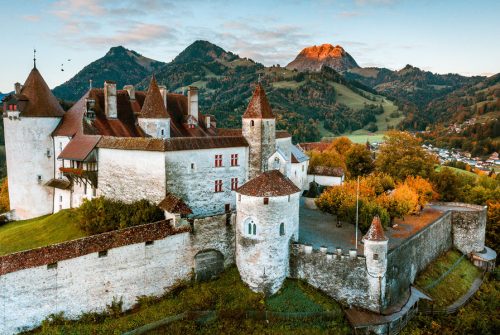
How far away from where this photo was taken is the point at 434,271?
128 ft

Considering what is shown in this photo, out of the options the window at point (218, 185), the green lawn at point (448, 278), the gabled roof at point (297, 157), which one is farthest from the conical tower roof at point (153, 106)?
the green lawn at point (448, 278)

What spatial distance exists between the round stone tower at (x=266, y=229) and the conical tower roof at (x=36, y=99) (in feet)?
71.1

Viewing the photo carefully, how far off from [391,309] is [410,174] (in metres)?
29.9

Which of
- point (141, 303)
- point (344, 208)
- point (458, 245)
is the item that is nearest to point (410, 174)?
point (458, 245)

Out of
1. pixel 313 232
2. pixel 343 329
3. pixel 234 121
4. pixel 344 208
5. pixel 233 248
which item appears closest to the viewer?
pixel 343 329

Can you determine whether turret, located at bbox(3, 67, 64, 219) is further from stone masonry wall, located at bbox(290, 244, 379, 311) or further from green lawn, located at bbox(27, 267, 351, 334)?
stone masonry wall, located at bbox(290, 244, 379, 311)

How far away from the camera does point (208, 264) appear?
31.2m

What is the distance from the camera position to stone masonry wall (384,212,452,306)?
3111 centimetres

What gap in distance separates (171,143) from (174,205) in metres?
4.93

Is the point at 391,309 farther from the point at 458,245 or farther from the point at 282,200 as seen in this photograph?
the point at 458,245

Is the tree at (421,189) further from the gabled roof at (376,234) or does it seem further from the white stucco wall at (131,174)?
the white stucco wall at (131,174)

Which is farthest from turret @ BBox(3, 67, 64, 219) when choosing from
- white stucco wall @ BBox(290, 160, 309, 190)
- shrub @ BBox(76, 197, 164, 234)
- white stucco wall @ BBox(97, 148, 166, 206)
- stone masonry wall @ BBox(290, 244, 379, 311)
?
white stucco wall @ BBox(290, 160, 309, 190)

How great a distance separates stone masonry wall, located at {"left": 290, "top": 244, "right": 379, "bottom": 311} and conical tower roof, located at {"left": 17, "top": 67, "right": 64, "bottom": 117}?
86.0 feet

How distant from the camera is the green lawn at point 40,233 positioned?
30.7 metres
